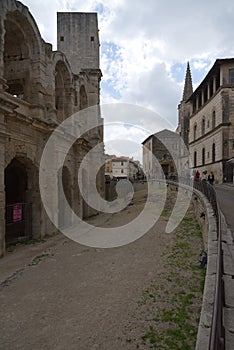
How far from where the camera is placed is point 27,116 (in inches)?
417

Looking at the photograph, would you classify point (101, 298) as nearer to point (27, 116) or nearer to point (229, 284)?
point (229, 284)

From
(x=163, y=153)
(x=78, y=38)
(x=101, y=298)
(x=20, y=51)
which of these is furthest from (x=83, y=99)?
(x=163, y=153)

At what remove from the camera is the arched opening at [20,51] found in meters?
11.4

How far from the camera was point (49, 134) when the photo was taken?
12453 mm

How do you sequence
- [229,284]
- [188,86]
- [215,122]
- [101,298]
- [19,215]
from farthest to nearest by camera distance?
[188,86], [215,122], [19,215], [101,298], [229,284]

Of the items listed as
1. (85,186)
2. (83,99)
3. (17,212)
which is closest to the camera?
(17,212)

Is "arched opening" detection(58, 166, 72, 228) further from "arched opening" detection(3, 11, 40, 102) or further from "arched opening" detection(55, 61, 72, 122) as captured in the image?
"arched opening" detection(3, 11, 40, 102)

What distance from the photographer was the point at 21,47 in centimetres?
1210

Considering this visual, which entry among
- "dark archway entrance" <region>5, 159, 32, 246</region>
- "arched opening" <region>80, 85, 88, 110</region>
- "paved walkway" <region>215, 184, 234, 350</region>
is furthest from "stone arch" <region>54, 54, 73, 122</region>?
"paved walkway" <region>215, 184, 234, 350</region>

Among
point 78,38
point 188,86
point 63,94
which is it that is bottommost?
point 63,94

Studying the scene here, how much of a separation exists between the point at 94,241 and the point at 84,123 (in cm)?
1065

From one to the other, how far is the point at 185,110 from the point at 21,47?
41429 mm

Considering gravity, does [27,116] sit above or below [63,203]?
above

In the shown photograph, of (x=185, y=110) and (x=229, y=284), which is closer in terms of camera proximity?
(x=229, y=284)
